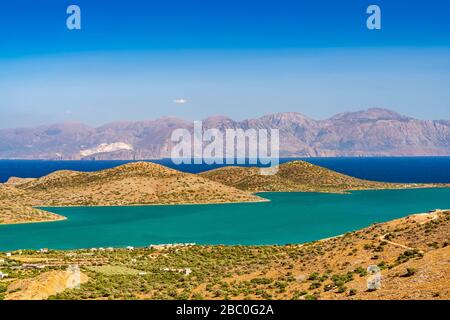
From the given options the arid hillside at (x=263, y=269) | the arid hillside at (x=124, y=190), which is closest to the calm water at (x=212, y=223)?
the arid hillside at (x=124, y=190)

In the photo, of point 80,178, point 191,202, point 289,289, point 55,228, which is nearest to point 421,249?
point 289,289

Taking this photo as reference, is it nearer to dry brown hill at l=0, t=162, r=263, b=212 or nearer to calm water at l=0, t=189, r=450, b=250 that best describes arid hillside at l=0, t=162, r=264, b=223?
dry brown hill at l=0, t=162, r=263, b=212

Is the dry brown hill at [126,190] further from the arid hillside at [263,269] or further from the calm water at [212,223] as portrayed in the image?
the arid hillside at [263,269]

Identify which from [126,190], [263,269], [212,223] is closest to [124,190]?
[126,190]

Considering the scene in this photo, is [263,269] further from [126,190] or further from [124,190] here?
[124,190]

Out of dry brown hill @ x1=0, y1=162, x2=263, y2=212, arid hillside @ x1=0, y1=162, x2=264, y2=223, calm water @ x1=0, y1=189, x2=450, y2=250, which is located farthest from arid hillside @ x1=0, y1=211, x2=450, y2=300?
dry brown hill @ x1=0, y1=162, x2=263, y2=212
